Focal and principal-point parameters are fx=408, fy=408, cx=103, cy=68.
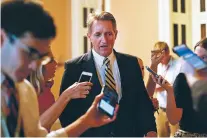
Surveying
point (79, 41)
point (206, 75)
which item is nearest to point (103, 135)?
point (206, 75)

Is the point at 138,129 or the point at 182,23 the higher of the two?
the point at 182,23

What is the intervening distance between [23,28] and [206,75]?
77cm

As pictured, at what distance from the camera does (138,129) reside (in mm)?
1891

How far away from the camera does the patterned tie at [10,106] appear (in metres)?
1.06

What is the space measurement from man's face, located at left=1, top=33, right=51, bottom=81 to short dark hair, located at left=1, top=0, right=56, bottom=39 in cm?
2

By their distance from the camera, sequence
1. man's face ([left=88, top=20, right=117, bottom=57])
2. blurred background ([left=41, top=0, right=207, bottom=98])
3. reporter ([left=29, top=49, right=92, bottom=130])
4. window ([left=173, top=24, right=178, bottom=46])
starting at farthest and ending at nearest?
1. window ([left=173, top=24, right=178, bottom=46])
2. blurred background ([left=41, top=0, right=207, bottom=98])
3. man's face ([left=88, top=20, right=117, bottom=57])
4. reporter ([left=29, top=49, right=92, bottom=130])

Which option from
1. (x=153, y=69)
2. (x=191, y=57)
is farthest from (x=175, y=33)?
(x=191, y=57)

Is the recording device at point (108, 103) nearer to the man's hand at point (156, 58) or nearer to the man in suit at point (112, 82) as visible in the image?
the man in suit at point (112, 82)

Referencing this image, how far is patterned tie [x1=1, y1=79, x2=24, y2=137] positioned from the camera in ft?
3.48

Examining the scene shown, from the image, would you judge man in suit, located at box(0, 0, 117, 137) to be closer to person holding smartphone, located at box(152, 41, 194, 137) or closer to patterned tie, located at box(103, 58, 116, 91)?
patterned tie, located at box(103, 58, 116, 91)

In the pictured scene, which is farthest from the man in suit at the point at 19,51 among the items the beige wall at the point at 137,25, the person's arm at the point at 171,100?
the beige wall at the point at 137,25

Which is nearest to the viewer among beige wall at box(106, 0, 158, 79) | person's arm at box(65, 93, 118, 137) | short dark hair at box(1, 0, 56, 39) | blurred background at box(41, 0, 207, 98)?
short dark hair at box(1, 0, 56, 39)

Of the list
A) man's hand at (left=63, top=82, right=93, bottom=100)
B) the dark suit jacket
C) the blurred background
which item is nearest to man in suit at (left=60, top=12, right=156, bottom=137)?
the dark suit jacket

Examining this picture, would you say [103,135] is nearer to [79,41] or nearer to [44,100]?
[44,100]
